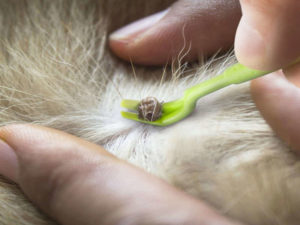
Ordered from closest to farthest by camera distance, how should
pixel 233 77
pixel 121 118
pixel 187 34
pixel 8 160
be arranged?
pixel 233 77, pixel 8 160, pixel 121 118, pixel 187 34

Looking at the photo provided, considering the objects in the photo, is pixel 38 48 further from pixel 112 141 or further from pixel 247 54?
pixel 247 54

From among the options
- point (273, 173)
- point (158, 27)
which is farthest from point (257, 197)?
point (158, 27)

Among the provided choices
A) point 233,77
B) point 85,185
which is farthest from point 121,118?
point 233,77

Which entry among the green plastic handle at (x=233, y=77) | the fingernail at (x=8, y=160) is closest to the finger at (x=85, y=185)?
the fingernail at (x=8, y=160)

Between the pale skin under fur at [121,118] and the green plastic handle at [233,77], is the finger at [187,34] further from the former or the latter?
the green plastic handle at [233,77]

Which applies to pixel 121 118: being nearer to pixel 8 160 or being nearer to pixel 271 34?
pixel 8 160

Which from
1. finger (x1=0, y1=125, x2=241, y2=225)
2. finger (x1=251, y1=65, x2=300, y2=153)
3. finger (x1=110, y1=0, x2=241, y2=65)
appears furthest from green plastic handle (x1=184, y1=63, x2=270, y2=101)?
finger (x1=110, y1=0, x2=241, y2=65)
